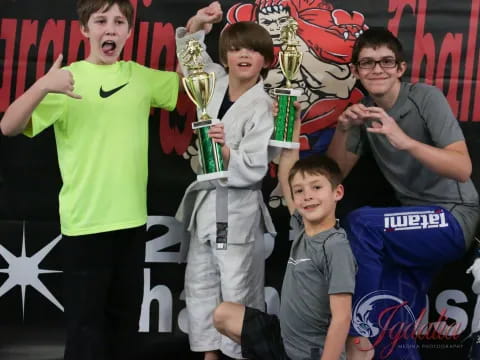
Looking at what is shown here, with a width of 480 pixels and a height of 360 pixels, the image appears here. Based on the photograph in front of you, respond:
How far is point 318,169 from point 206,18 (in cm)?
69

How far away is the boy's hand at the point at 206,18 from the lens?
2.50 meters

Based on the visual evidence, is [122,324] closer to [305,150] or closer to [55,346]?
[55,346]

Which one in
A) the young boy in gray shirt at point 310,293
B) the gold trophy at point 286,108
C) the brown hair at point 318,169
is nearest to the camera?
the young boy in gray shirt at point 310,293

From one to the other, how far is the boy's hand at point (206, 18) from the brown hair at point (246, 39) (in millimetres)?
109

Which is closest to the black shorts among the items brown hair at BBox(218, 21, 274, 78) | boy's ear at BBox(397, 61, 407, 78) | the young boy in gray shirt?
the young boy in gray shirt

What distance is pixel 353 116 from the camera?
2.41 metres

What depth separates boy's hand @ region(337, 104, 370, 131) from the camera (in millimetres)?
2367

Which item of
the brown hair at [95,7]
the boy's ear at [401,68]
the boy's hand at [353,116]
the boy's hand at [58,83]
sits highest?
the brown hair at [95,7]

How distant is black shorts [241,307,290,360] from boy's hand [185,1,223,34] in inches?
39.6

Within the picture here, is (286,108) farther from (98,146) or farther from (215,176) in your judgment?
(98,146)

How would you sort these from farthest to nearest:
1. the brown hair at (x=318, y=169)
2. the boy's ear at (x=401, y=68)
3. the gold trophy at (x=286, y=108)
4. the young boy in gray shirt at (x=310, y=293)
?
the boy's ear at (x=401, y=68) → the gold trophy at (x=286, y=108) → the brown hair at (x=318, y=169) → the young boy in gray shirt at (x=310, y=293)

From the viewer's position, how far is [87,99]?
231 centimetres

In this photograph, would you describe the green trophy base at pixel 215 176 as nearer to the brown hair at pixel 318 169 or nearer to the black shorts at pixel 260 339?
the brown hair at pixel 318 169

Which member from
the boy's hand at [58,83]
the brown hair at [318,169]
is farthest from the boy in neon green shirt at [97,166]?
the brown hair at [318,169]
